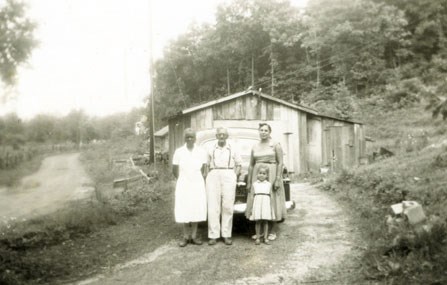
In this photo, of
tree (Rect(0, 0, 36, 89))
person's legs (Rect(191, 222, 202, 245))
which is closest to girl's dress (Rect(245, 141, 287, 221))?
person's legs (Rect(191, 222, 202, 245))

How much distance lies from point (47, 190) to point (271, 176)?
1079 centimetres

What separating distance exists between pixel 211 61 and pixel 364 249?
43580 millimetres

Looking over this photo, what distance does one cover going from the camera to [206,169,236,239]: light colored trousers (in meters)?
7.80

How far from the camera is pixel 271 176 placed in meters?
7.83

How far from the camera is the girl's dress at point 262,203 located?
303 inches

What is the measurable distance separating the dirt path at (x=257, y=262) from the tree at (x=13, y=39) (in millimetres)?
3061

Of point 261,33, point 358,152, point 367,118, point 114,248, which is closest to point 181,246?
point 114,248

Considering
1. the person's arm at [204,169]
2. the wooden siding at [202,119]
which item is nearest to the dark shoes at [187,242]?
the person's arm at [204,169]

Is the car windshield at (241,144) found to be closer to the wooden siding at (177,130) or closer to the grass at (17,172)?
the grass at (17,172)

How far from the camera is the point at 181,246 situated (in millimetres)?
7684

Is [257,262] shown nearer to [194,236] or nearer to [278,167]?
[194,236]

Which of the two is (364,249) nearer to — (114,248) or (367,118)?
(114,248)

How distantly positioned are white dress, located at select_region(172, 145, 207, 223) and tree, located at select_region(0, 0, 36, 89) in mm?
3775

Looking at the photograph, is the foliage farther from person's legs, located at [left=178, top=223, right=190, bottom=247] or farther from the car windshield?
the car windshield
